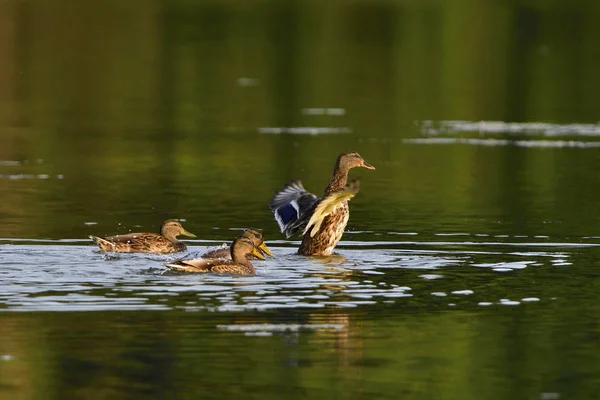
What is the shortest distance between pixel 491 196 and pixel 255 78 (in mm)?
17254

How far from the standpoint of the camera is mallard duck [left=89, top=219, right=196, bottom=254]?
1444 centimetres

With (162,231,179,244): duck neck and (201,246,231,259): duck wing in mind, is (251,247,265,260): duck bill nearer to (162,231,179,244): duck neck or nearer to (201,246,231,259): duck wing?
(201,246,231,259): duck wing

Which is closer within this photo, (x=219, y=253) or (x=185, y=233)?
(x=219, y=253)

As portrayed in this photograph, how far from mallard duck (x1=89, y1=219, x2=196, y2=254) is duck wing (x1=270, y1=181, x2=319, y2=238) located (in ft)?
3.01

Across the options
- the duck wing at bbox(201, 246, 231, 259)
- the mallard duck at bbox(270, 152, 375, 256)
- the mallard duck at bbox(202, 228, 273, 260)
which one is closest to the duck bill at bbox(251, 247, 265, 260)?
the mallard duck at bbox(202, 228, 273, 260)

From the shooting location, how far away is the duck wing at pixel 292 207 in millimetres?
14773

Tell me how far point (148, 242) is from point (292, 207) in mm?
1339

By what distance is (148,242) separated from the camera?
15047 mm

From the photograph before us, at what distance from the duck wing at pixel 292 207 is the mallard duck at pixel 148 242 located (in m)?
0.92

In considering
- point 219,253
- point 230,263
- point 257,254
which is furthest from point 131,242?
point 230,263

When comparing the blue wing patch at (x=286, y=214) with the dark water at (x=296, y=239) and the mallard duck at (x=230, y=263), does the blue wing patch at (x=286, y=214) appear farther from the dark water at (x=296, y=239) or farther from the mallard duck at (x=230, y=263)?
the mallard duck at (x=230, y=263)

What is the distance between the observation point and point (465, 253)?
47.2 ft

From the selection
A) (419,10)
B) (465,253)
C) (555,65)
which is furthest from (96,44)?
(465,253)

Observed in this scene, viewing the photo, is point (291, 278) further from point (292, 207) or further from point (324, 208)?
point (292, 207)
